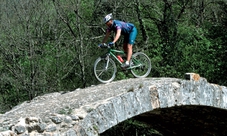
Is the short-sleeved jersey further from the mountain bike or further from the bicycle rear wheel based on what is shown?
the bicycle rear wheel

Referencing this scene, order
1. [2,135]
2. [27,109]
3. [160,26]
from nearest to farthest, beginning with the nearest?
[2,135]
[27,109]
[160,26]

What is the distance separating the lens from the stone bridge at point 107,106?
6.65m

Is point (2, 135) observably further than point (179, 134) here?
No

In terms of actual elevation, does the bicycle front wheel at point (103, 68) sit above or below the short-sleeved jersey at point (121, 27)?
below

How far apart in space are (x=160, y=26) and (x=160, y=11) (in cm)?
64

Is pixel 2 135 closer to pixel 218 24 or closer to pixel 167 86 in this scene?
pixel 167 86

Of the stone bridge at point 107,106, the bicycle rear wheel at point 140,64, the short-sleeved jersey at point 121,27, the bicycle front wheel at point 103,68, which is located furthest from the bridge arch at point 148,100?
the short-sleeved jersey at point 121,27

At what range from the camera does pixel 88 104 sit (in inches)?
295

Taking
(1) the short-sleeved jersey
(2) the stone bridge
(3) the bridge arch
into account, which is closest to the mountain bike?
(2) the stone bridge

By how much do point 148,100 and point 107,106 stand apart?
1167 millimetres

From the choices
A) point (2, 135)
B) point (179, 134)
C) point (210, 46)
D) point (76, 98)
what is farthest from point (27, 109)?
point (210, 46)

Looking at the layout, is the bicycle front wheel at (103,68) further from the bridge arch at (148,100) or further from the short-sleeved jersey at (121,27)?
the bridge arch at (148,100)

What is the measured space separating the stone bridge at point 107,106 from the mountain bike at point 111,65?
0.76ft

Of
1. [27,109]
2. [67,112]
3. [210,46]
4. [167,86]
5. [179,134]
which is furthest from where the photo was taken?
[210,46]
